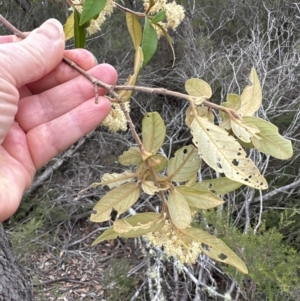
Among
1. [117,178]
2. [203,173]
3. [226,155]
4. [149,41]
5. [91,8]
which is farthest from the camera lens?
[203,173]

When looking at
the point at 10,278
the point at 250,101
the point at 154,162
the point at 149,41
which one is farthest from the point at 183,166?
the point at 10,278

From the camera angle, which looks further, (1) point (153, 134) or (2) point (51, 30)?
(2) point (51, 30)

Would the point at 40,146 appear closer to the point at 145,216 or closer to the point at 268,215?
the point at 145,216

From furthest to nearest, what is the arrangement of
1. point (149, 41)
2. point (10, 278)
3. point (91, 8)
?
point (10, 278) < point (149, 41) < point (91, 8)

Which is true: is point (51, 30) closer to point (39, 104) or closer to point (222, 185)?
point (39, 104)

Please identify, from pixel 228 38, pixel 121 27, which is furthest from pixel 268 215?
pixel 121 27

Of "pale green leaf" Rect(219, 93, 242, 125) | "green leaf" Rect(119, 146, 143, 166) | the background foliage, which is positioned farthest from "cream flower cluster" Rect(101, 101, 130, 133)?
the background foliage

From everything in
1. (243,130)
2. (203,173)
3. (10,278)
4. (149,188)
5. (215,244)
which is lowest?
(203,173)
